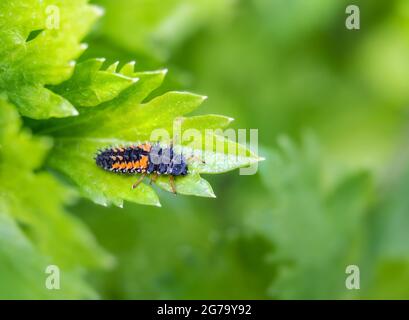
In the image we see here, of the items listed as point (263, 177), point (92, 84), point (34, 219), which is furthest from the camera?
point (263, 177)

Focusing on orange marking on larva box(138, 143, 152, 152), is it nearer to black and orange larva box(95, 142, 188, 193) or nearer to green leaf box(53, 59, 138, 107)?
black and orange larva box(95, 142, 188, 193)

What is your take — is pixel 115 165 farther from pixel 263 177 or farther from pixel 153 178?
pixel 263 177

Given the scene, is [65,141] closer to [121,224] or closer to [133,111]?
[133,111]

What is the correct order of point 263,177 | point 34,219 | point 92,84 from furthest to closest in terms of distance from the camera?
1. point 263,177
2. point 34,219
3. point 92,84

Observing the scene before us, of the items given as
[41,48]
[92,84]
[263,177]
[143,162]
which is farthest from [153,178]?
[263,177]

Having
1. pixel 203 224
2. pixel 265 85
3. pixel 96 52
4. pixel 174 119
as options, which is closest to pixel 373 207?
pixel 203 224

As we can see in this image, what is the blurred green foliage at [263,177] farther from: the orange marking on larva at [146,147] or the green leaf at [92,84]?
the orange marking on larva at [146,147]
